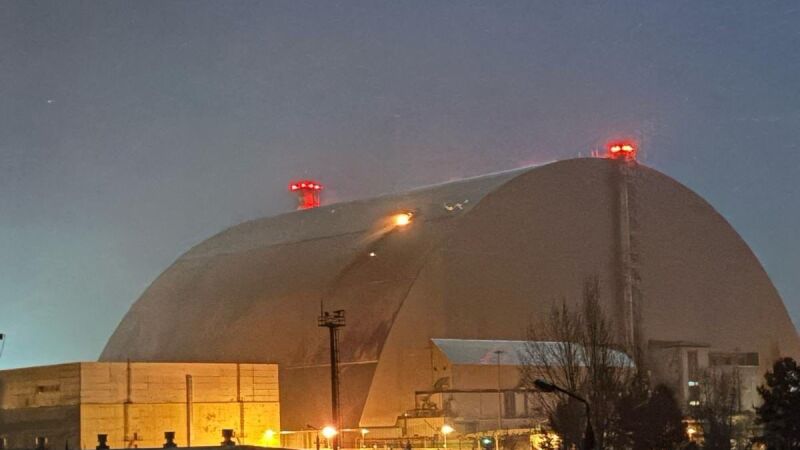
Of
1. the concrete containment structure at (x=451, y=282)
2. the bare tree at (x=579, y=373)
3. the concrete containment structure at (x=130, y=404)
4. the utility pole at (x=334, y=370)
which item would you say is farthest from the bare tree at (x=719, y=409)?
the concrete containment structure at (x=130, y=404)

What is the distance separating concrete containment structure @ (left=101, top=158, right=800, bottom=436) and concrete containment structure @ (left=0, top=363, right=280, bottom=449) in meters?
3.57

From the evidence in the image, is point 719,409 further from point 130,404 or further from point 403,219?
point 130,404

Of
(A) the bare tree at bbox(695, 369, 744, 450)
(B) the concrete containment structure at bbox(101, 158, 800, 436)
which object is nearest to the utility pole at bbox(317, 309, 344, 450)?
(B) the concrete containment structure at bbox(101, 158, 800, 436)

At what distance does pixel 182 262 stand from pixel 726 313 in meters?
29.2

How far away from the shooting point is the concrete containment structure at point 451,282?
5794 centimetres

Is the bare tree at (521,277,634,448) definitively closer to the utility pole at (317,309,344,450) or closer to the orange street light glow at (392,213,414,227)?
the utility pole at (317,309,344,450)

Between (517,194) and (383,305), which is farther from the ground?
(517,194)

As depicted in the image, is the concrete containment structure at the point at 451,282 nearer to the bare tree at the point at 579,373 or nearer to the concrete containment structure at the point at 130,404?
the concrete containment structure at the point at 130,404

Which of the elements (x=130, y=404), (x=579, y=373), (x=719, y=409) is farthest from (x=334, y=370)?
(x=719, y=409)

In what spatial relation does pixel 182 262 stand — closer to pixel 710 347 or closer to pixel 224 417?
pixel 224 417

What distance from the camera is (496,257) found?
198ft

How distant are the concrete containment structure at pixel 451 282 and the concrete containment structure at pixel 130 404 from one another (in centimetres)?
357

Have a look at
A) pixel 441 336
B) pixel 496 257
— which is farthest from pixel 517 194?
pixel 441 336

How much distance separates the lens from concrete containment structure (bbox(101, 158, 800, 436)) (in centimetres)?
5794
